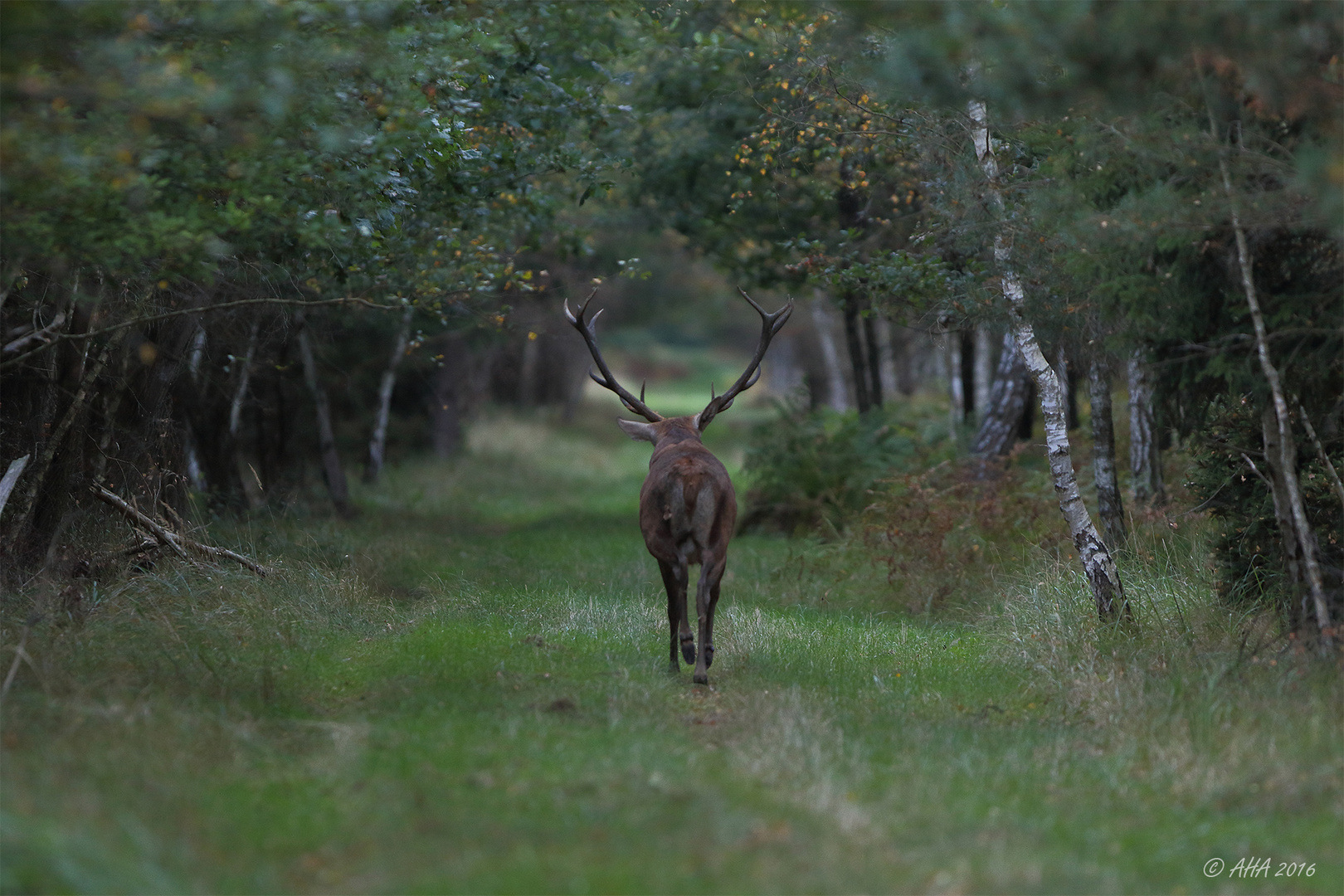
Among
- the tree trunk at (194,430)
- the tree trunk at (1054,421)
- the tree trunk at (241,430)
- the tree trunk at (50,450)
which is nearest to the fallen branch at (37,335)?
the tree trunk at (50,450)

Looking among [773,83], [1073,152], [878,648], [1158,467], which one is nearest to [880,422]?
[1158,467]

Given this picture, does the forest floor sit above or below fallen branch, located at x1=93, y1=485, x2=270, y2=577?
below

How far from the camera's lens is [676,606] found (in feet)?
28.2

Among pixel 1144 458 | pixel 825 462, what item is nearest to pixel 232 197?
pixel 1144 458

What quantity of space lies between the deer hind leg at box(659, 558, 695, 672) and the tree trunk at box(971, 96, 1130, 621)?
116 inches

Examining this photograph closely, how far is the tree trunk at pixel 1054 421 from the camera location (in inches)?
354

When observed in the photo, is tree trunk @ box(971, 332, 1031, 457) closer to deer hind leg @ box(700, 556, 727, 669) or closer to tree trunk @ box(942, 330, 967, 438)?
tree trunk @ box(942, 330, 967, 438)

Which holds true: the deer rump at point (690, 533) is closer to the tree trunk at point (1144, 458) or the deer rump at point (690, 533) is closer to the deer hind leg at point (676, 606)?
the deer hind leg at point (676, 606)

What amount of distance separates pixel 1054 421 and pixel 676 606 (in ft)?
10.7

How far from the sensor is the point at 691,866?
4703 millimetres

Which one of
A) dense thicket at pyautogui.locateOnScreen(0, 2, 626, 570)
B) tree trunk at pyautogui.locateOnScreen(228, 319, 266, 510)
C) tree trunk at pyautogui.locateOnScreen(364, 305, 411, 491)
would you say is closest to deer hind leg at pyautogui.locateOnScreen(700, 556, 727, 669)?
dense thicket at pyautogui.locateOnScreen(0, 2, 626, 570)

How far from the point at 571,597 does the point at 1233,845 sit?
22.9 ft

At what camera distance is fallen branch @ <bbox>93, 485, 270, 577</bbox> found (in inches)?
394

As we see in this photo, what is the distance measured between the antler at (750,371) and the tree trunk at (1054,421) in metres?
1.73
